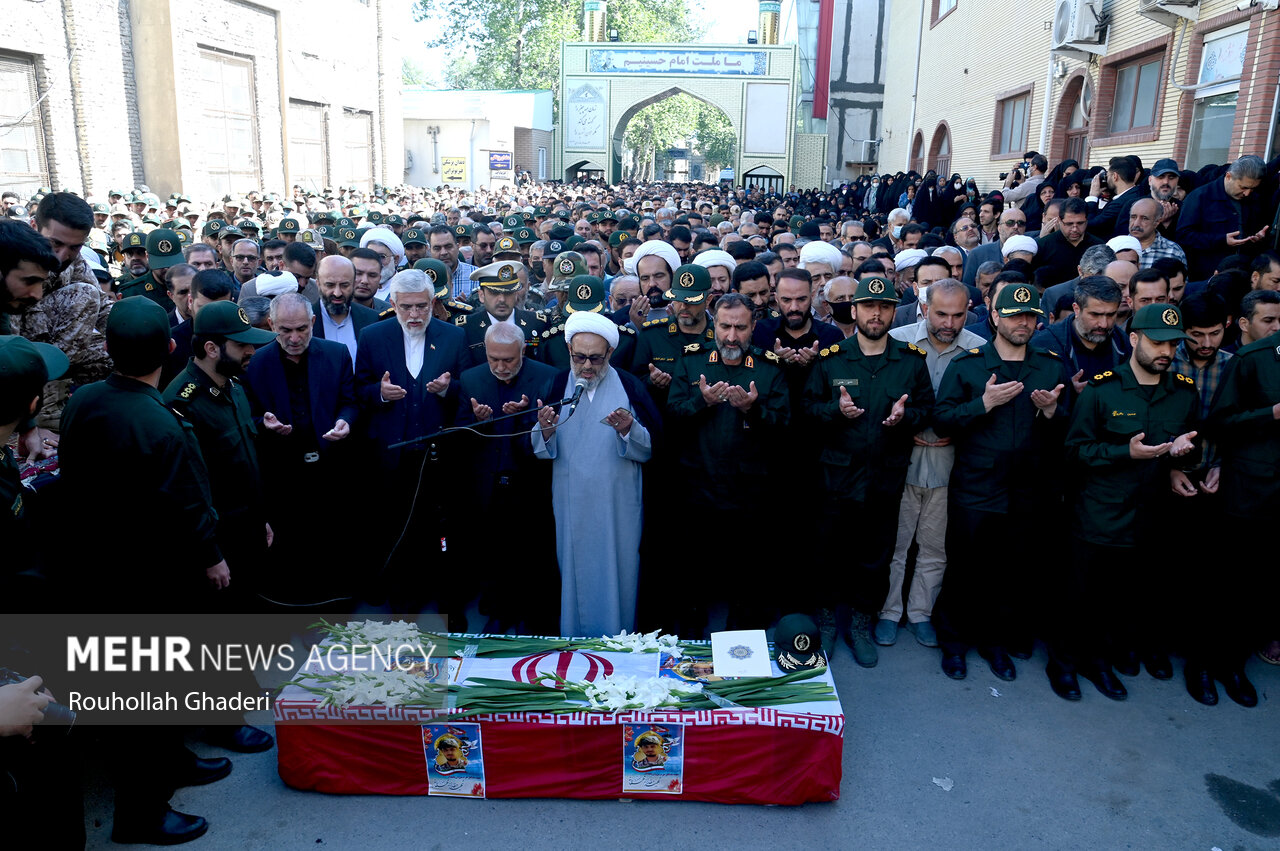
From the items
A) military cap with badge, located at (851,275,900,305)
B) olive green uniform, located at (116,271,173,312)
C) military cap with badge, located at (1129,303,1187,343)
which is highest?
military cap with badge, located at (851,275,900,305)

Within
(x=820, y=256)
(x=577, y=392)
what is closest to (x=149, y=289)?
(x=577, y=392)

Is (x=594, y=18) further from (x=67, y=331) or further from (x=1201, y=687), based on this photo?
(x=1201, y=687)

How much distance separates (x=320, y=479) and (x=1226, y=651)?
497cm

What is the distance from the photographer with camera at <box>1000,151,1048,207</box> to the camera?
34.2ft

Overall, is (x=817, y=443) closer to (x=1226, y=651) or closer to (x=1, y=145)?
(x=1226, y=651)

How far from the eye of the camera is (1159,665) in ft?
15.4

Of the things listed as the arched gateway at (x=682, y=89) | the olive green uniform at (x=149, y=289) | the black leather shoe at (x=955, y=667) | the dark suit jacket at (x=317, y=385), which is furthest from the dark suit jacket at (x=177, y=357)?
the arched gateway at (x=682, y=89)

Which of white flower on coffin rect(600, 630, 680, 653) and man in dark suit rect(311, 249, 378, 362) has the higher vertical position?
man in dark suit rect(311, 249, 378, 362)

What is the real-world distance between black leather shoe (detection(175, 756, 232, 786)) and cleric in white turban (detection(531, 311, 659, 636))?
1694mm

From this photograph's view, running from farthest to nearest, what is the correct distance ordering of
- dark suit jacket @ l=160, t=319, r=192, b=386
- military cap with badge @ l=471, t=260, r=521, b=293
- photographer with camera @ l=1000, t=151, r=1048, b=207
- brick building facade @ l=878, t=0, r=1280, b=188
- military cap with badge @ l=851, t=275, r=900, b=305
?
photographer with camera @ l=1000, t=151, r=1048, b=207
brick building facade @ l=878, t=0, r=1280, b=188
military cap with badge @ l=471, t=260, r=521, b=293
dark suit jacket @ l=160, t=319, r=192, b=386
military cap with badge @ l=851, t=275, r=900, b=305

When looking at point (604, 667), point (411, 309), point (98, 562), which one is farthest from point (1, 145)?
point (604, 667)

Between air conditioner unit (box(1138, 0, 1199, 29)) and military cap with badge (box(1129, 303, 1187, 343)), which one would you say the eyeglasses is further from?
air conditioner unit (box(1138, 0, 1199, 29))

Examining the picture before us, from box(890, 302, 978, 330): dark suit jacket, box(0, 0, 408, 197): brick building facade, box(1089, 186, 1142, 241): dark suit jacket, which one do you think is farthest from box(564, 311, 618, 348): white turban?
box(0, 0, 408, 197): brick building facade

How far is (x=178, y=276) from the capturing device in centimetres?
593
